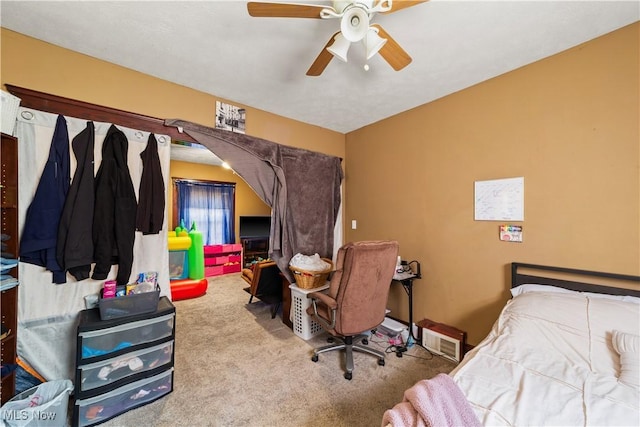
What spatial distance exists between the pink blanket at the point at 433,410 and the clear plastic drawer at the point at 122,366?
5.50 ft

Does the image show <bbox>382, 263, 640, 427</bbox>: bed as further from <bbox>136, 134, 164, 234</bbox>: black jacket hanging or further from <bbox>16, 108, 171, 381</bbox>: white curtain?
<bbox>16, 108, 171, 381</bbox>: white curtain

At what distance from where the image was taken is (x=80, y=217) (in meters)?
1.70

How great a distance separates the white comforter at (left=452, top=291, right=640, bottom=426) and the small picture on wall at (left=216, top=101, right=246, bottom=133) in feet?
8.75

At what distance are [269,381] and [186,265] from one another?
2.85 meters

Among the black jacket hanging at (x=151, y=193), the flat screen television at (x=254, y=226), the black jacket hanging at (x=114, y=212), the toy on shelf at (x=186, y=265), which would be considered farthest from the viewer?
the flat screen television at (x=254, y=226)

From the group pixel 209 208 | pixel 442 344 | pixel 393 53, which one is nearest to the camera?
pixel 393 53

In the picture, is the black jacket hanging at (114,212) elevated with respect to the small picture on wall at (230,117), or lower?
lower

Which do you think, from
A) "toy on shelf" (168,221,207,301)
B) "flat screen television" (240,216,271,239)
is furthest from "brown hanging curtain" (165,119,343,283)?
"flat screen television" (240,216,271,239)

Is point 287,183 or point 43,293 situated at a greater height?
point 287,183

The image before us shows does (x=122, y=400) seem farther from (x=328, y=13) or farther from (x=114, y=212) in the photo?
(x=328, y=13)

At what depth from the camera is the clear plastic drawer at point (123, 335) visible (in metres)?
1.56

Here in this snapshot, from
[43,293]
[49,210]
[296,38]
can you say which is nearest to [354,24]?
[296,38]

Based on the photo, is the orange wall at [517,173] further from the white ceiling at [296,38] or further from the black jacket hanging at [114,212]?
the black jacket hanging at [114,212]

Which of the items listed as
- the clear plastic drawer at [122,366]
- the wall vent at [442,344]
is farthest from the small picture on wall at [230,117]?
the wall vent at [442,344]
